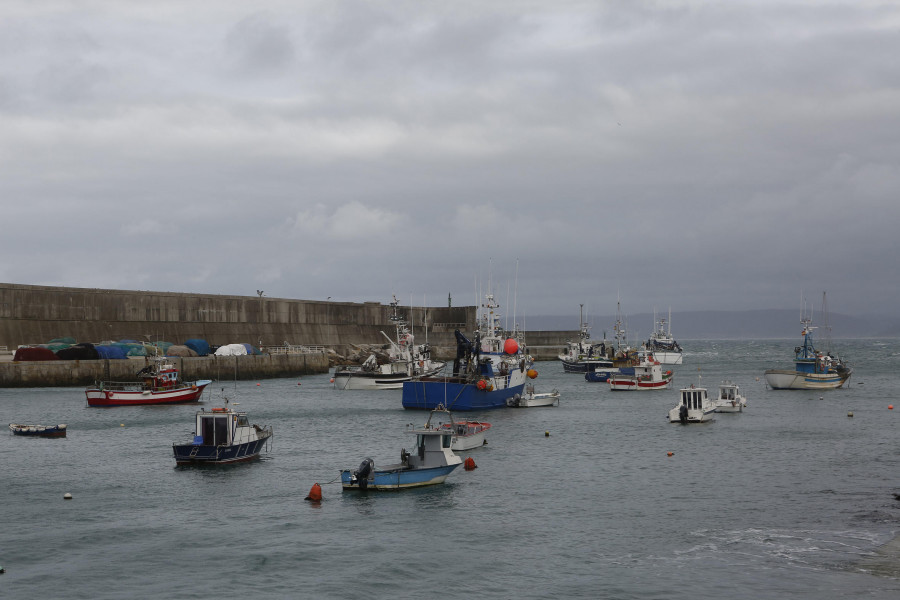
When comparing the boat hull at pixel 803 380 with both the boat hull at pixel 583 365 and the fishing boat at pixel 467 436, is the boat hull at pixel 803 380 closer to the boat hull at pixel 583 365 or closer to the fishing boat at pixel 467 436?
the boat hull at pixel 583 365

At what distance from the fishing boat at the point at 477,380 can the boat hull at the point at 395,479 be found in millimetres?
28686

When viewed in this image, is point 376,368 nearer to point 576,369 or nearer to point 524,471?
point 576,369

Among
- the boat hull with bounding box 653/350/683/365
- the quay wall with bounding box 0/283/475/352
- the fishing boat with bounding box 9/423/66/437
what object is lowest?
the boat hull with bounding box 653/350/683/365

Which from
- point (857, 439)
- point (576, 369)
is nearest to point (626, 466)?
point (857, 439)

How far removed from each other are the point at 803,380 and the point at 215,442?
223ft

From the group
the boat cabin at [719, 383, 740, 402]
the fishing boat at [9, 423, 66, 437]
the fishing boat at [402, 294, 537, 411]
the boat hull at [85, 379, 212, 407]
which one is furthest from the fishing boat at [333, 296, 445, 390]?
the fishing boat at [9, 423, 66, 437]

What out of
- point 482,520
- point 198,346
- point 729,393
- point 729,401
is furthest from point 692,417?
point 198,346

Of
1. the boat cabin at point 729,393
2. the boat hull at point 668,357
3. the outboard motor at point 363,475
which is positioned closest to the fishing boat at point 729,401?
the boat cabin at point 729,393

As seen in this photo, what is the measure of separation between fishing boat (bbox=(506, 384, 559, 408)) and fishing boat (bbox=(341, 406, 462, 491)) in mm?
37065

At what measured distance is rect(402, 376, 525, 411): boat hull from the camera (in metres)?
69.9

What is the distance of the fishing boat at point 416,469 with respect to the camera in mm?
36750

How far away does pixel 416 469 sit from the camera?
123 feet

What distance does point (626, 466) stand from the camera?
149 feet

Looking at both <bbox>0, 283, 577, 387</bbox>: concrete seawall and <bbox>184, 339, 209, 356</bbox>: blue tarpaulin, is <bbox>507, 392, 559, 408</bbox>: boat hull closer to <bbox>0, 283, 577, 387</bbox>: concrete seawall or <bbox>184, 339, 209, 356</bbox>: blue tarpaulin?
<bbox>0, 283, 577, 387</bbox>: concrete seawall
